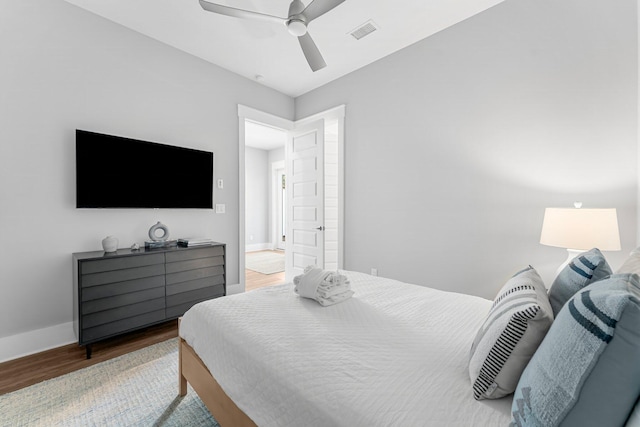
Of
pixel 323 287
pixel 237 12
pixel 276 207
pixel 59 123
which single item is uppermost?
pixel 237 12

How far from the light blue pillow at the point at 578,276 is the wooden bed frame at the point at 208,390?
1.20m

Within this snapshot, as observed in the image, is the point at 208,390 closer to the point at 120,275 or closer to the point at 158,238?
the point at 120,275

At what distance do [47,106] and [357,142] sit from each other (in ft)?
9.74

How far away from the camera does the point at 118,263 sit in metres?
2.21

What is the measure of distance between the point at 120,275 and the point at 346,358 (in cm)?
211

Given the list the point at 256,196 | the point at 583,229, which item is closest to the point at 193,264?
the point at 583,229

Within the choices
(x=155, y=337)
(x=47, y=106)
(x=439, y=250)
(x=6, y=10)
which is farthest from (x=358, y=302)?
(x=6, y=10)

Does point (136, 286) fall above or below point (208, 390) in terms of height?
above

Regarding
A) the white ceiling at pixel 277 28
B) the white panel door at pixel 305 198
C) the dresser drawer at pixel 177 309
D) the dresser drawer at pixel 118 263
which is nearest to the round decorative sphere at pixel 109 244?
the dresser drawer at pixel 118 263

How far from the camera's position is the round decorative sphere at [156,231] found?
2.67m

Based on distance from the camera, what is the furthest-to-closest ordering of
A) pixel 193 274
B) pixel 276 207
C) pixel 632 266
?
pixel 276 207, pixel 193 274, pixel 632 266

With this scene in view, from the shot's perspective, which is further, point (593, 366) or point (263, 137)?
point (263, 137)

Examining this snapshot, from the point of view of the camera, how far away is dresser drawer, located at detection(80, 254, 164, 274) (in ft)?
6.77

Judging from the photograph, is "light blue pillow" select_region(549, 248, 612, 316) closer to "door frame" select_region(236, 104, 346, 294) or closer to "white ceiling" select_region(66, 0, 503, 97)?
"white ceiling" select_region(66, 0, 503, 97)
